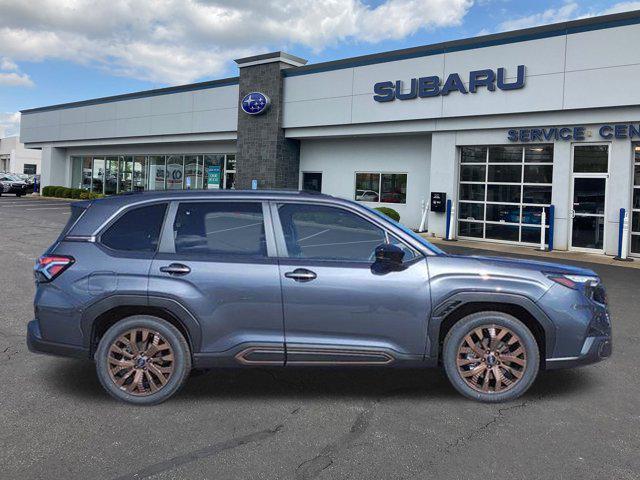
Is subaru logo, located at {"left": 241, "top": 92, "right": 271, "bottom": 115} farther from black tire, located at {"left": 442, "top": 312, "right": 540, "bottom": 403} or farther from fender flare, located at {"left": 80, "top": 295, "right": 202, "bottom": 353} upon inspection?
black tire, located at {"left": 442, "top": 312, "right": 540, "bottom": 403}

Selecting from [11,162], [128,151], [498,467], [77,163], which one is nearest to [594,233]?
[498,467]

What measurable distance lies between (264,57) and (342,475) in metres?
22.2

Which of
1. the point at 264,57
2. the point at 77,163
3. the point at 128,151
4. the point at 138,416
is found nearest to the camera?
the point at 138,416

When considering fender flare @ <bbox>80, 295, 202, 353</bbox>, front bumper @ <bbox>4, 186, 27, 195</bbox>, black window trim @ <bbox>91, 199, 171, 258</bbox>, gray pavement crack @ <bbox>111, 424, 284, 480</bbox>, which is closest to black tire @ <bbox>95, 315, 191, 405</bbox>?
fender flare @ <bbox>80, 295, 202, 353</bbox>

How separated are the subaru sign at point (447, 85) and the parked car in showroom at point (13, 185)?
1161 inches

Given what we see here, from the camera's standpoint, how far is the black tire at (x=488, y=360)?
443 centimetres

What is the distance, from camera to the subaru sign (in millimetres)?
17188

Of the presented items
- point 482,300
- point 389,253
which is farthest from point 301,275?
point 482,300

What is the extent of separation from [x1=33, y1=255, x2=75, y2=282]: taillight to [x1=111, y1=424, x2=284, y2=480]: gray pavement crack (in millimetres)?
1753

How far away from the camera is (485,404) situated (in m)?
4.48

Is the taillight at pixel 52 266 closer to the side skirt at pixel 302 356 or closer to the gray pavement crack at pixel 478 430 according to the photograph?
the side skirt at pixel 302 356

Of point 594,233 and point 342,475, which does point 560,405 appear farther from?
point 594,233

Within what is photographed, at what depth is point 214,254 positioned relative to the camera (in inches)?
177

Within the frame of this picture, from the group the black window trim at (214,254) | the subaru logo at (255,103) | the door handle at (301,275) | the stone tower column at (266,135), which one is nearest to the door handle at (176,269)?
the black window trim at (214,254)
